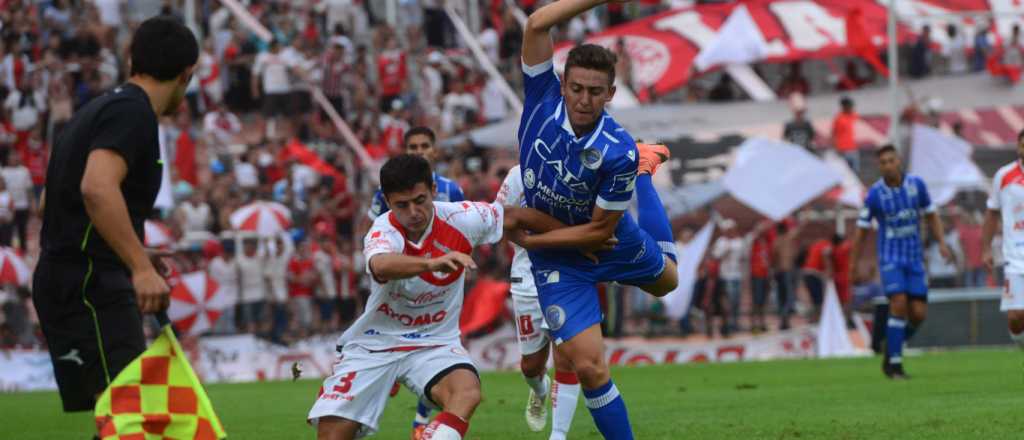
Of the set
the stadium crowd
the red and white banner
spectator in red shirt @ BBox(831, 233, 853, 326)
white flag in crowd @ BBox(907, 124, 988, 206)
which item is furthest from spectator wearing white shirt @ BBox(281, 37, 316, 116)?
white flag in crowd @ BBox(907, 124, 988, 206)

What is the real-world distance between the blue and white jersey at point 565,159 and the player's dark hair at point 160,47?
7.45ft

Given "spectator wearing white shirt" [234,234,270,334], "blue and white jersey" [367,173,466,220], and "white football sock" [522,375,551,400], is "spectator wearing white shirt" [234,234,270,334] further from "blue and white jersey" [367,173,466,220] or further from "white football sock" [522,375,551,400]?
"white football sock" [522,375,551,400]

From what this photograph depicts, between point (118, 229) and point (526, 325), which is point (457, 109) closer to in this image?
point (526, 325)

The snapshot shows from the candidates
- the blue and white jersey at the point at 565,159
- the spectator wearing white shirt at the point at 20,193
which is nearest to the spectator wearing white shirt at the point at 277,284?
the spectator wearing white shirt at the point at 20,193

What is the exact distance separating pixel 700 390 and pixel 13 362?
32.9 feet

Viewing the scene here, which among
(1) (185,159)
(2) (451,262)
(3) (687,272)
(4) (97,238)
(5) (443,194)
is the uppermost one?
(4) (97,238)

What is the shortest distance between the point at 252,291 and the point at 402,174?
14.8m

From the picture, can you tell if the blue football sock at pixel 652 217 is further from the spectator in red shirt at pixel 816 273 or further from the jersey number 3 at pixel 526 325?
the spectator in red shirt at pixel 816 273

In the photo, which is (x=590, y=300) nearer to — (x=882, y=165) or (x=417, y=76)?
(x=882, y=165)

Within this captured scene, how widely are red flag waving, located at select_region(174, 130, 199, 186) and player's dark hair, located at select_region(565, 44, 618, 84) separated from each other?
58.6 feet

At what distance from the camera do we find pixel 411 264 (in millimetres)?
7383

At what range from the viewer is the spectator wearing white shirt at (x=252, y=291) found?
2211 cm

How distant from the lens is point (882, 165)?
54.9 ft

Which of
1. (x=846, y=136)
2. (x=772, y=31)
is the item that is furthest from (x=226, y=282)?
(x=772, y=31)
